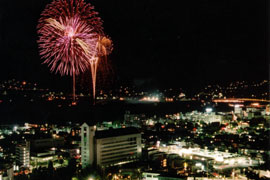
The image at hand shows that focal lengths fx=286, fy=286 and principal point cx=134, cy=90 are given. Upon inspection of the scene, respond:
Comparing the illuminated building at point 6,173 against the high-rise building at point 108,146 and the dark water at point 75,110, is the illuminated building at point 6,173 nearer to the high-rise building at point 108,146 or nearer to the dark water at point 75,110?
the high-rise building at point 108,146

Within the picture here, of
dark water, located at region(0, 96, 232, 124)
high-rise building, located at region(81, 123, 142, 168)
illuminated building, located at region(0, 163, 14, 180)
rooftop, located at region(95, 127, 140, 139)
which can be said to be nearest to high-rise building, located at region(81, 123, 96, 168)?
high-rise building, located at region(81, 123, 142, 168)

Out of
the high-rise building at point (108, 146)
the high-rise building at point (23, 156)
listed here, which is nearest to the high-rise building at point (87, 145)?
the high-rise building at point (108, 146)

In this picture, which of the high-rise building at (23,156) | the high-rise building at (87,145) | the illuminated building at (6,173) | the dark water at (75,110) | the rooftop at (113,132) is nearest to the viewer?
the illuminated building at (6,173)

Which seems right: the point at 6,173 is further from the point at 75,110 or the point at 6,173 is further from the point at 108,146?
the point at 75,110

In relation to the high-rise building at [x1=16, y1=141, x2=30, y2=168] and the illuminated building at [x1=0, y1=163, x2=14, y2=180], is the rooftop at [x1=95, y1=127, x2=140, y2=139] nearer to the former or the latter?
the illuminated building at [x1=0, y1=163, x2=14, y2=180]

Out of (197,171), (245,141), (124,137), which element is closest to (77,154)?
(124,137)

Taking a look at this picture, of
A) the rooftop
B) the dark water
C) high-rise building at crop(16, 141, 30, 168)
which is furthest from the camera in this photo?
the dark water

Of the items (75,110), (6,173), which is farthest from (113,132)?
(75,110)

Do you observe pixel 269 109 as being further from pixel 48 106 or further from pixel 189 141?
pixel 48 106
